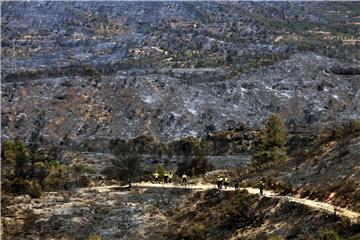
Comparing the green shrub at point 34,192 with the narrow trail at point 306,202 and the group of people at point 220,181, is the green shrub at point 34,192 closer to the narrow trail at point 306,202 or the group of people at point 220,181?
the narrow trail at point 306,202

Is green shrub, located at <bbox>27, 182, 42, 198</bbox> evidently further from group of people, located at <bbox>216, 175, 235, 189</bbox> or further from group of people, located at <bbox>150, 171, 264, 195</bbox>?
group of people, located at <bbox>216, 175, 235, 189</bbox>

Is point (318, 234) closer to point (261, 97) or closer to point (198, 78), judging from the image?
point (261, 97)

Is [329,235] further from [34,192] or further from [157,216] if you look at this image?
[34,192]

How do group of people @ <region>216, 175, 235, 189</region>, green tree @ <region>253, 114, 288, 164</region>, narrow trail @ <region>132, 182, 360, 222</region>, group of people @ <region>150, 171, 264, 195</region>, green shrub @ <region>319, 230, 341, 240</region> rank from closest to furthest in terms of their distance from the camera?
green shrub @ <region>319, 230, 341, 240</region>
narrow trail @ <region>132, 182, 360, 222</region>
group of people @ <region>150, 171, 264, 195</region>
group of people @ <region>216, 175, 235, 189</region>
green tree @ <region>253, 114, 288, 164</region>

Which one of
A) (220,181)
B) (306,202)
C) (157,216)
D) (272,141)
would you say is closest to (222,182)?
(220,181)

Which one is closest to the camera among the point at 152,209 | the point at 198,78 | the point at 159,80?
the point at 152,209

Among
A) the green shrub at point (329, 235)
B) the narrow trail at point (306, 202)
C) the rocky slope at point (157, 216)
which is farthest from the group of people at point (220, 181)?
the green shrub at point (329, 235)

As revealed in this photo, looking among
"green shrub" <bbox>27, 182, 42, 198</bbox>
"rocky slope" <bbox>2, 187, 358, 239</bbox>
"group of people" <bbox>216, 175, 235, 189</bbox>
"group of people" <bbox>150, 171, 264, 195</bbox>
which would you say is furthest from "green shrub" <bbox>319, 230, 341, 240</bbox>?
"green shrub" <bbox>27, 182, 42, 198</bbox>

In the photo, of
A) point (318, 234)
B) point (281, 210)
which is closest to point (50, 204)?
point (281, 210)

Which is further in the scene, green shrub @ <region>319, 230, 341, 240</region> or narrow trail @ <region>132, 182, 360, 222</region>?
narrow trail @ <region>132, 182, 360, 222</region>

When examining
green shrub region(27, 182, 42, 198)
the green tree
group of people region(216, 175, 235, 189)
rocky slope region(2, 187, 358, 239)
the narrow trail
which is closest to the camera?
the narrow trail

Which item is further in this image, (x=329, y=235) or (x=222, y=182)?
(x=222, y=182)
